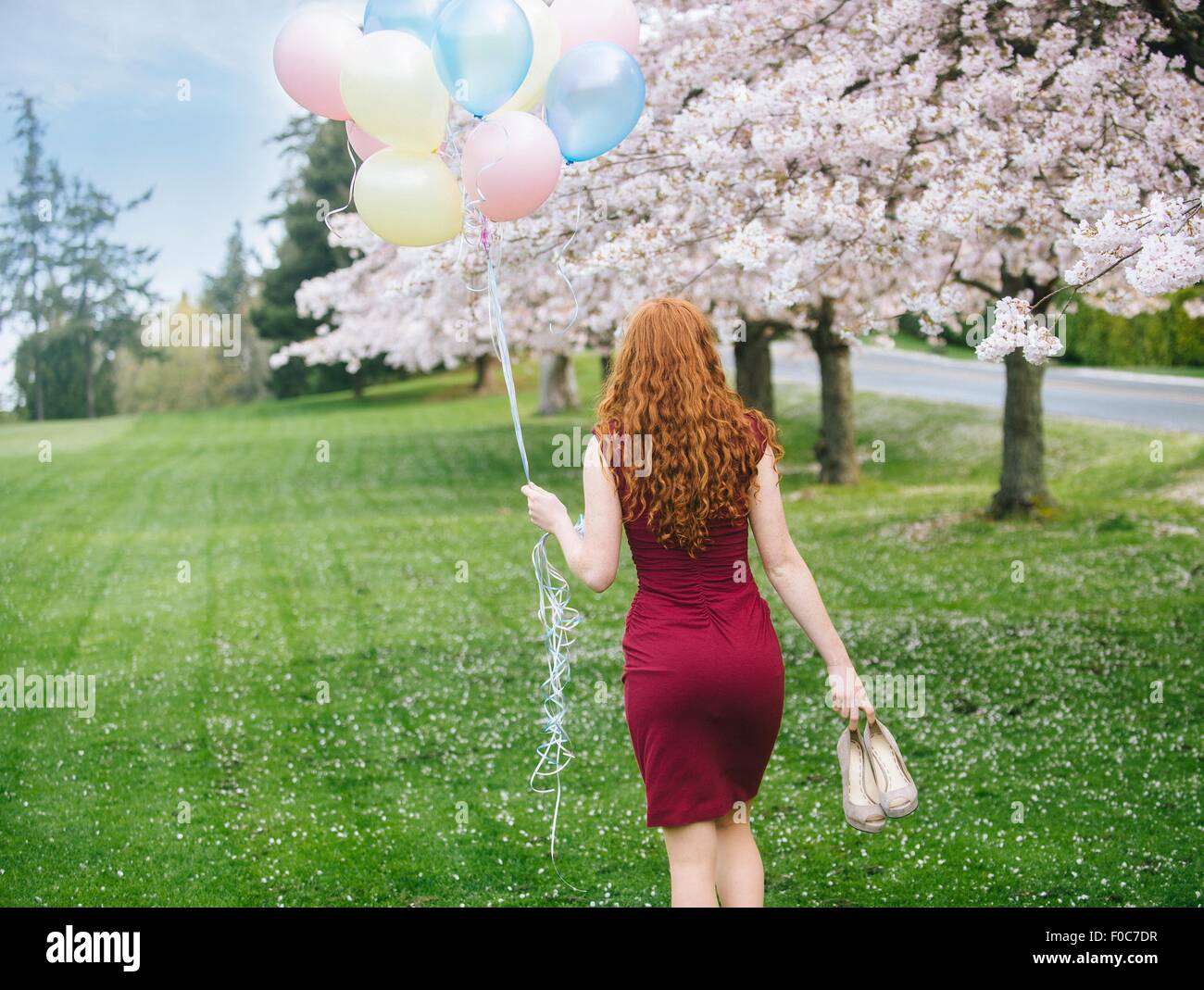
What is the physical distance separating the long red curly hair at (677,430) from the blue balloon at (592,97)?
170 centimetres

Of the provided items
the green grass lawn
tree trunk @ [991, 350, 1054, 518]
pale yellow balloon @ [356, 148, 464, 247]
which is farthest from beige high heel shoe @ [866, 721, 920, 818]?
tree trunk @ [991, 350, 1054, 518]

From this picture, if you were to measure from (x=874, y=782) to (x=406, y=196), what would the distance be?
2.96m

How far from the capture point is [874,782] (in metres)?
3.93

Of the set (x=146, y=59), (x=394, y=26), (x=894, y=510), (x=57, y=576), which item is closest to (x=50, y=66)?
(x=146, y=59)

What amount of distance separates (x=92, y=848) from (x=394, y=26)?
4.07 m

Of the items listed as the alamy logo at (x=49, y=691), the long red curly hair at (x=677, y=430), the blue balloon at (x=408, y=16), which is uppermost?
the blue balloon at (x=408, y=16)

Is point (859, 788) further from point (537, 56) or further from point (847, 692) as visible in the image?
point (537, 56)

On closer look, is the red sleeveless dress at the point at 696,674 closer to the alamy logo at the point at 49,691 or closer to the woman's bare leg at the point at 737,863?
the woman's bare leg at the point at 737,863

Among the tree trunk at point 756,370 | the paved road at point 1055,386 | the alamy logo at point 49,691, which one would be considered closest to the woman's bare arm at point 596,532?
the alamy logo at point 49,691

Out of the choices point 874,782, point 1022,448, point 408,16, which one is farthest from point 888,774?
point 1022,448

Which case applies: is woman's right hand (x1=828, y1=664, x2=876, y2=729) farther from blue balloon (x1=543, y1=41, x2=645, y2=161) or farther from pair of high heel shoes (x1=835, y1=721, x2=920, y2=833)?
blue balloon (x1=543, y1=41, x2=645, y2=161)
